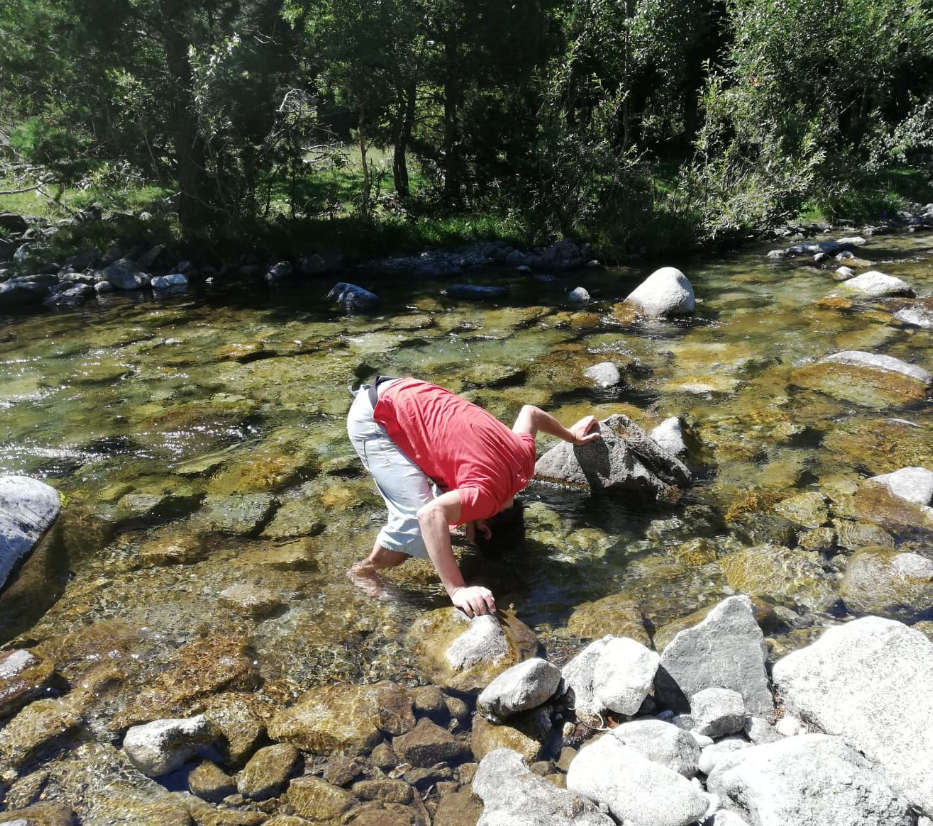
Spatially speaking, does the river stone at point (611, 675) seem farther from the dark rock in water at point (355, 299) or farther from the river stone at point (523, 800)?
the dark rock in water at point (355, 299)

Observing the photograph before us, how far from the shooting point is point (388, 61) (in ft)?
48.7

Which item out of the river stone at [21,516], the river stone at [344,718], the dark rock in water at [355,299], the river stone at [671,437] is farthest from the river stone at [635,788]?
the dark rock in water at [355,299]

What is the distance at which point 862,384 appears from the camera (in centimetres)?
714

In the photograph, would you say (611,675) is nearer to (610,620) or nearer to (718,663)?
(718,663)

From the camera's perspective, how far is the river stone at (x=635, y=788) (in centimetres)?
251

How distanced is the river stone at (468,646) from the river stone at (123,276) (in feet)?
41.6

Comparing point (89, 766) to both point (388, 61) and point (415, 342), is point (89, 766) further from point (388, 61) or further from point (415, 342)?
point (388, 61)

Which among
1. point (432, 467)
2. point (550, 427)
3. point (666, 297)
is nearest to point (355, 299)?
point (666, 297)

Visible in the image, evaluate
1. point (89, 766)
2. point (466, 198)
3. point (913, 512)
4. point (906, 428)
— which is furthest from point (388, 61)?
point (89, 766)

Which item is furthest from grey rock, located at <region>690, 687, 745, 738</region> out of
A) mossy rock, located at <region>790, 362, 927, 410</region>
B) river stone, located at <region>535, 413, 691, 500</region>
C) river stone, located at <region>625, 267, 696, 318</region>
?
river stone, located at <region>625, 267, 696, 318</region>

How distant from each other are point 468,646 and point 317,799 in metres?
1.01

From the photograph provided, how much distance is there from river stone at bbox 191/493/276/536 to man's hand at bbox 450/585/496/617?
1.89 metres

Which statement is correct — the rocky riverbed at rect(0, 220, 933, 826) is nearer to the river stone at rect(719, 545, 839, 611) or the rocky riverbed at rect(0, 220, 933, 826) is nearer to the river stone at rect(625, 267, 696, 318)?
the river stone at rect(719, 545, 839, 611)

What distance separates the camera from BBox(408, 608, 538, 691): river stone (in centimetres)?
350
